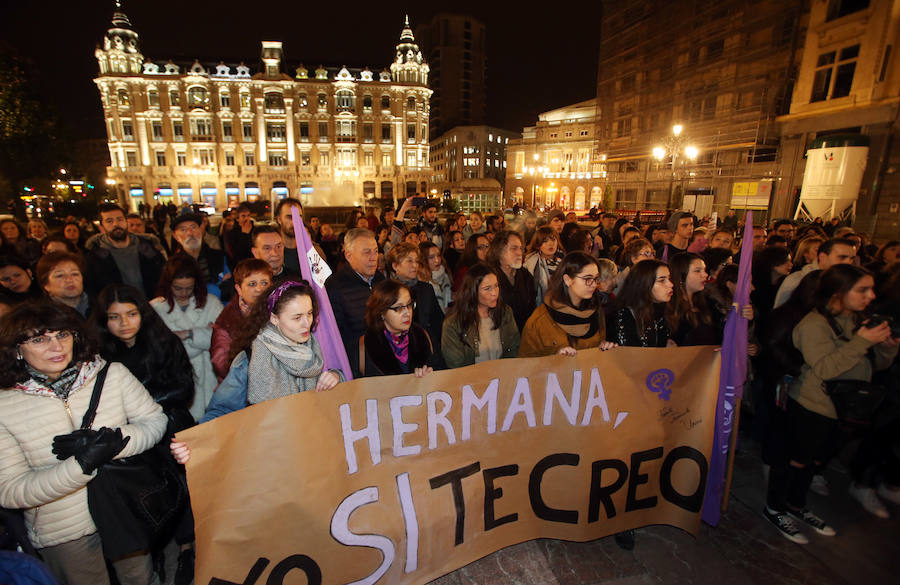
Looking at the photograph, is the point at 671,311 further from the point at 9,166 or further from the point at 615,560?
the point at 9,166

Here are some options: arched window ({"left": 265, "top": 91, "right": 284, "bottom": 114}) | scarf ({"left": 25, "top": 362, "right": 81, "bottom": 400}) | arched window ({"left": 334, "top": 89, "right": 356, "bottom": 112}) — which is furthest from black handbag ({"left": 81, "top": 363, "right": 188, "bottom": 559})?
arched window ({"left": 265, "top": 91, "right": 284, "bottom": 114})

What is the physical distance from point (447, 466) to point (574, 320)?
153cm

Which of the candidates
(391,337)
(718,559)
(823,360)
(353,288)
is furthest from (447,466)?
(823,360)

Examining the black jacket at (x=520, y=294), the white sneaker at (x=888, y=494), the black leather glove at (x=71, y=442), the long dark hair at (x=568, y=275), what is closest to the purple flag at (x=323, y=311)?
the black leather glove at (x=71, y=442)

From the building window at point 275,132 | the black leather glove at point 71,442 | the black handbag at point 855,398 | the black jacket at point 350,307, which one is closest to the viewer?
the black leather glove at point 71,442

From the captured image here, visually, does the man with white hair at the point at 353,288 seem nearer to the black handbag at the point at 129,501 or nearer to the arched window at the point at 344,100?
the black handbag at the point at 129,501

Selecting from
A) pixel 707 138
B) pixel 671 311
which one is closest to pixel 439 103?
pixel 707 138

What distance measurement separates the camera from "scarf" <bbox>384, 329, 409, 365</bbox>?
3.17 metres

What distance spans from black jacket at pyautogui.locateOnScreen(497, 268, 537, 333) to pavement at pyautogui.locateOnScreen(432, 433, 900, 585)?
226cm

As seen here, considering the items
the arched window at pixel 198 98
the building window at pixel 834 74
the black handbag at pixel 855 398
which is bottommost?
the black handbag at pixel 855 398

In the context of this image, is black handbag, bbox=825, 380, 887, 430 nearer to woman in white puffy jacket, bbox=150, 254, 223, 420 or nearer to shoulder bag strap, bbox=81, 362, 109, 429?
shoulder bag strap, bbox=81, 362, 109, 429

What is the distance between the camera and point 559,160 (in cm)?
5553

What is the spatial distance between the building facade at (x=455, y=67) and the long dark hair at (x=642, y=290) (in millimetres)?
94081

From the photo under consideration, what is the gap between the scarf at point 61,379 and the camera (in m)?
2.06
